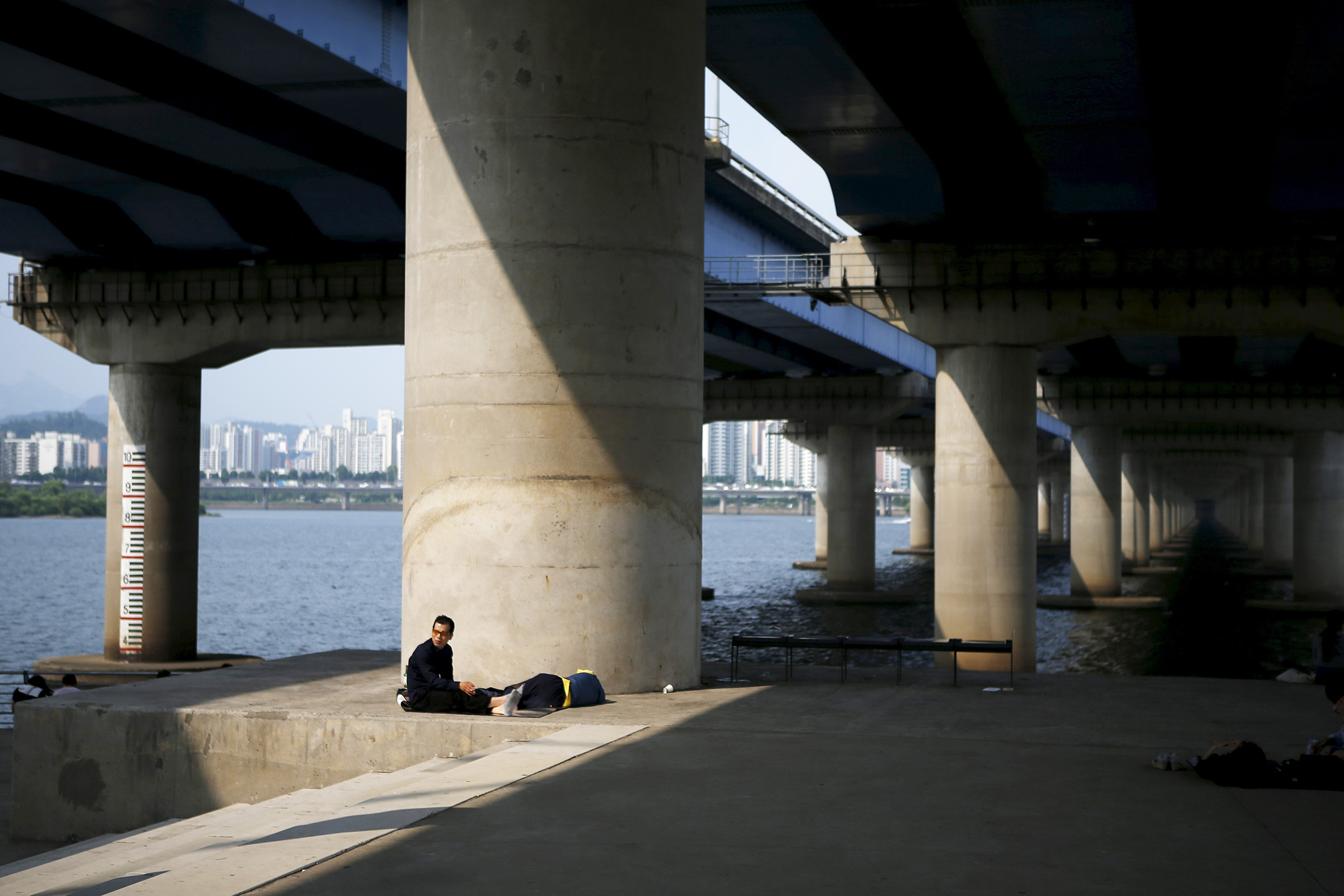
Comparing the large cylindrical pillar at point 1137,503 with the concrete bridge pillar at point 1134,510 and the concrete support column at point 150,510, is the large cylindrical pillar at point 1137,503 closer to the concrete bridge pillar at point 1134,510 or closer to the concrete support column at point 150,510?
the concrete bridge pillar at point 1134,510

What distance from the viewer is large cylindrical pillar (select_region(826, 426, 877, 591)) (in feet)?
202

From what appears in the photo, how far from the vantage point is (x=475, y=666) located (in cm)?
1434

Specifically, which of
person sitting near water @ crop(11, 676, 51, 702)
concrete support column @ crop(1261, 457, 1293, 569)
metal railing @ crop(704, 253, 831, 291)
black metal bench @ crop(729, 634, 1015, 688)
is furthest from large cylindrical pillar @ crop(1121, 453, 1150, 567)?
A: person sitting near water @ crop(11, 676, 51, 702)

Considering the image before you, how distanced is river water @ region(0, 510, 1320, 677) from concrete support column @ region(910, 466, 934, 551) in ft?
22.5

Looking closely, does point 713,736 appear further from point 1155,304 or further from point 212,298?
point 212,298

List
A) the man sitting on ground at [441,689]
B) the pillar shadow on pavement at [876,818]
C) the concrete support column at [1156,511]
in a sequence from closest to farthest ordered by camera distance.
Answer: the pillar shadow on pavement at [876,818]
the man sitting on ground at [441,689]
the concrete support column at [1156,511]

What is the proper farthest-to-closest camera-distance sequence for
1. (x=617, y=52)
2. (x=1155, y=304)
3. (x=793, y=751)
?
(x=1155, y=304) → (x=617, y=52) → (x=793, y=751)

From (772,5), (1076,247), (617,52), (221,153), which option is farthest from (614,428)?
(1076,247)

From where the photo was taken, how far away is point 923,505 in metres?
114

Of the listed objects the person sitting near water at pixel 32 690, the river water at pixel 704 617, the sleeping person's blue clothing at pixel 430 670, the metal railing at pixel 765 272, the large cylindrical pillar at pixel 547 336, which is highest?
the metal railing at pixel 765 272

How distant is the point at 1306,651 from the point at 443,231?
3182 centimetres

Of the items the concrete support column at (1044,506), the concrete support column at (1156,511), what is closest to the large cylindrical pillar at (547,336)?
the concrete support column at (1156,511)

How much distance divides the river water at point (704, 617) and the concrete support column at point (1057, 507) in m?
20.6

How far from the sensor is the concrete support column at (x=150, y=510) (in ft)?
119
